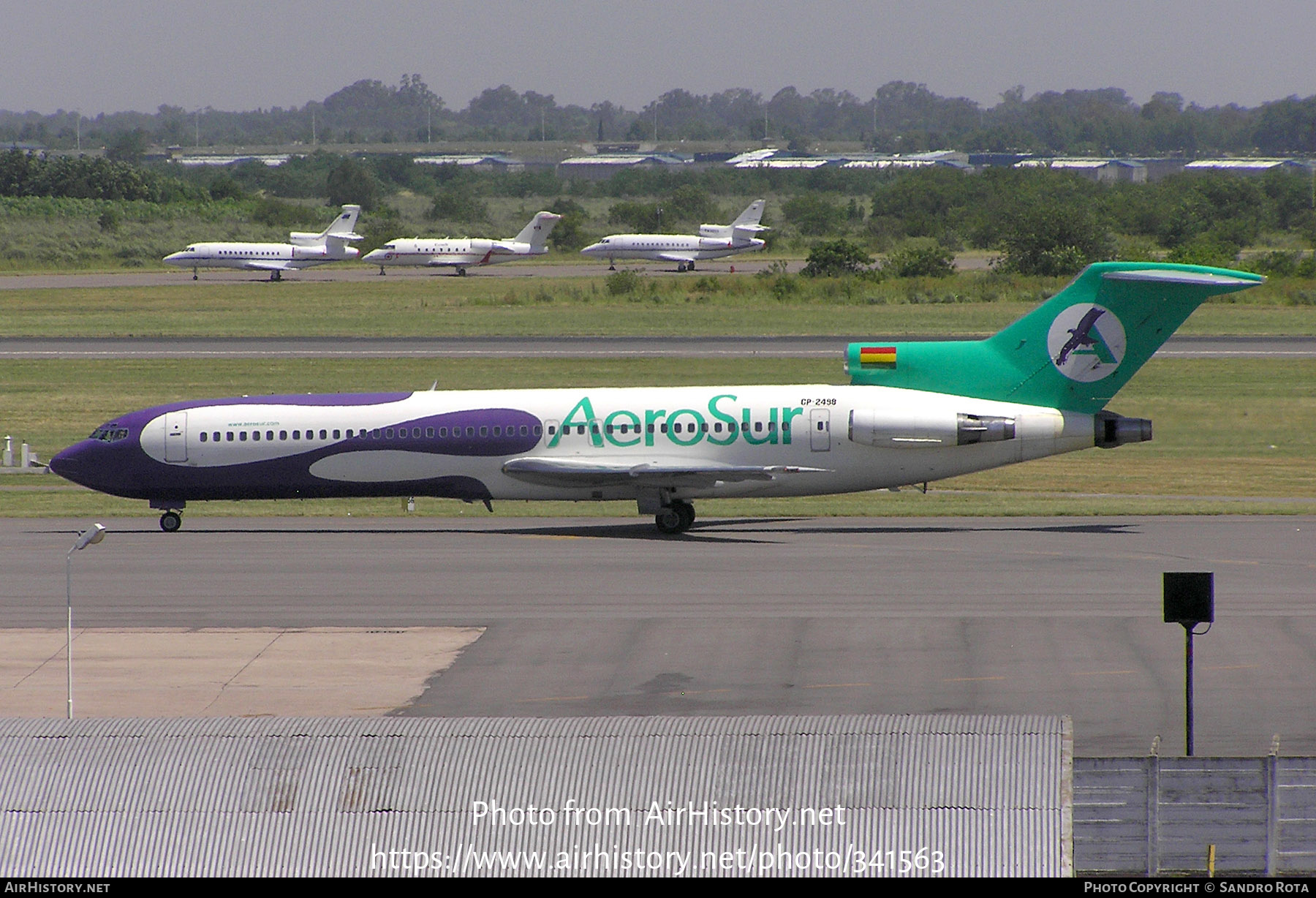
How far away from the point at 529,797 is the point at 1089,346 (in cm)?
2665

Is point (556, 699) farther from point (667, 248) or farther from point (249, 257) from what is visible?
point (667, 248)

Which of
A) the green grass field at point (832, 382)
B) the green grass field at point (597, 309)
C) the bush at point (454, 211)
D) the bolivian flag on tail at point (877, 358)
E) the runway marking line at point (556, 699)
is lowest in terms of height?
the green grass field at point (832, 382)

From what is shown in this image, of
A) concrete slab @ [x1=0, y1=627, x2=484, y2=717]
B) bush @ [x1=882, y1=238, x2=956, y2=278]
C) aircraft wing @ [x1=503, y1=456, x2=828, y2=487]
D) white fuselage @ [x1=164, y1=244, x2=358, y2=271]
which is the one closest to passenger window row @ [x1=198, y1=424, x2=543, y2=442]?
aircraft wing @ [x1=503, y1=456, x2=828, y2=487]

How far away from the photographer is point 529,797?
43.4 feet

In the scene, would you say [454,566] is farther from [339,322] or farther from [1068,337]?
[339,322]

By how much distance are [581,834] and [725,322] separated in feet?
245

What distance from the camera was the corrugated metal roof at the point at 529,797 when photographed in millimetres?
12781

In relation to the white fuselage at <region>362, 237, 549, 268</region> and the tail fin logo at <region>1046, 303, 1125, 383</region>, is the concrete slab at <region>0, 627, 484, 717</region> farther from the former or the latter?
the white fuselage at <region>362, 237, 549, 268</region>

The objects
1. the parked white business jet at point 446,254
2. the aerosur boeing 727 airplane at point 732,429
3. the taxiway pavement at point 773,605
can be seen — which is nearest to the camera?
the taxiway pavement at point 773,605

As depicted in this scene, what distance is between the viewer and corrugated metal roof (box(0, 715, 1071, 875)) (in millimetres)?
12781

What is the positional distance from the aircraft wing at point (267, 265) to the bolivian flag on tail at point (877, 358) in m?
94.4

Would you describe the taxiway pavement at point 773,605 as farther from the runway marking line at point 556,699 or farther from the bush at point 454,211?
the bush at point 454,211

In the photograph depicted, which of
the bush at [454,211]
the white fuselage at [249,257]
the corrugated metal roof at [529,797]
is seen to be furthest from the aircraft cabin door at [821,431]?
the bush at [454,211]

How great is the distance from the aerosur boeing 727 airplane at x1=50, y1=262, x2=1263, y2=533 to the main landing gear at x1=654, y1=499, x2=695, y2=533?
0.05 m
